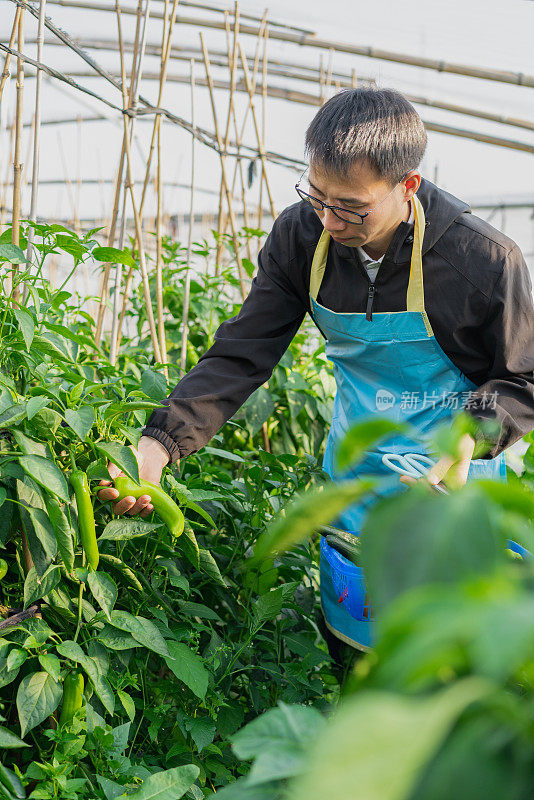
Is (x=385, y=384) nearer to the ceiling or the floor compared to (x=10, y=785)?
nearer to the ceiling

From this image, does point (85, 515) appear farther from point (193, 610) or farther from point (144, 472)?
point (193, 610)

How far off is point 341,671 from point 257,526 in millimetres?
488

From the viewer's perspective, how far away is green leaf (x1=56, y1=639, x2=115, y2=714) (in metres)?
1.00

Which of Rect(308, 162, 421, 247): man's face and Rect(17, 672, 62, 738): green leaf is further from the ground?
Rect(308, 162, 421, 247): man's face

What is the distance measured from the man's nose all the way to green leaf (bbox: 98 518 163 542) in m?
0.56

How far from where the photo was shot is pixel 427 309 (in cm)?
144

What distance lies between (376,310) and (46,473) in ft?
2.51

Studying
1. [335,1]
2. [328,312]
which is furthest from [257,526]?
[335,1]

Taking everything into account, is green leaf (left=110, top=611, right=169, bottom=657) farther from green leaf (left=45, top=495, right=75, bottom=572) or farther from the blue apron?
the blue apron

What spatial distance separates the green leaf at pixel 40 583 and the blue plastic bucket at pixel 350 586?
601mm

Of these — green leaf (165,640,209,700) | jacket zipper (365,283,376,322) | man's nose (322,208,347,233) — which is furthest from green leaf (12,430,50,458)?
jacket zipper (365,283,376,322)

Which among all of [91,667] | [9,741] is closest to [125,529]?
[91,667]

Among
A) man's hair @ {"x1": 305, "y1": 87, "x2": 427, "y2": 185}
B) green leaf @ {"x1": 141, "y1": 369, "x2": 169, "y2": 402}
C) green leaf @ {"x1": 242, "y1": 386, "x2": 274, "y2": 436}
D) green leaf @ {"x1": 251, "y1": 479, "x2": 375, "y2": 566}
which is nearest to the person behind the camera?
green leaf @ {"x1": 251, "y1": 479, "x2": 375, "y2": 566}

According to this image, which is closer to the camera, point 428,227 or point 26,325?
point 26,325
